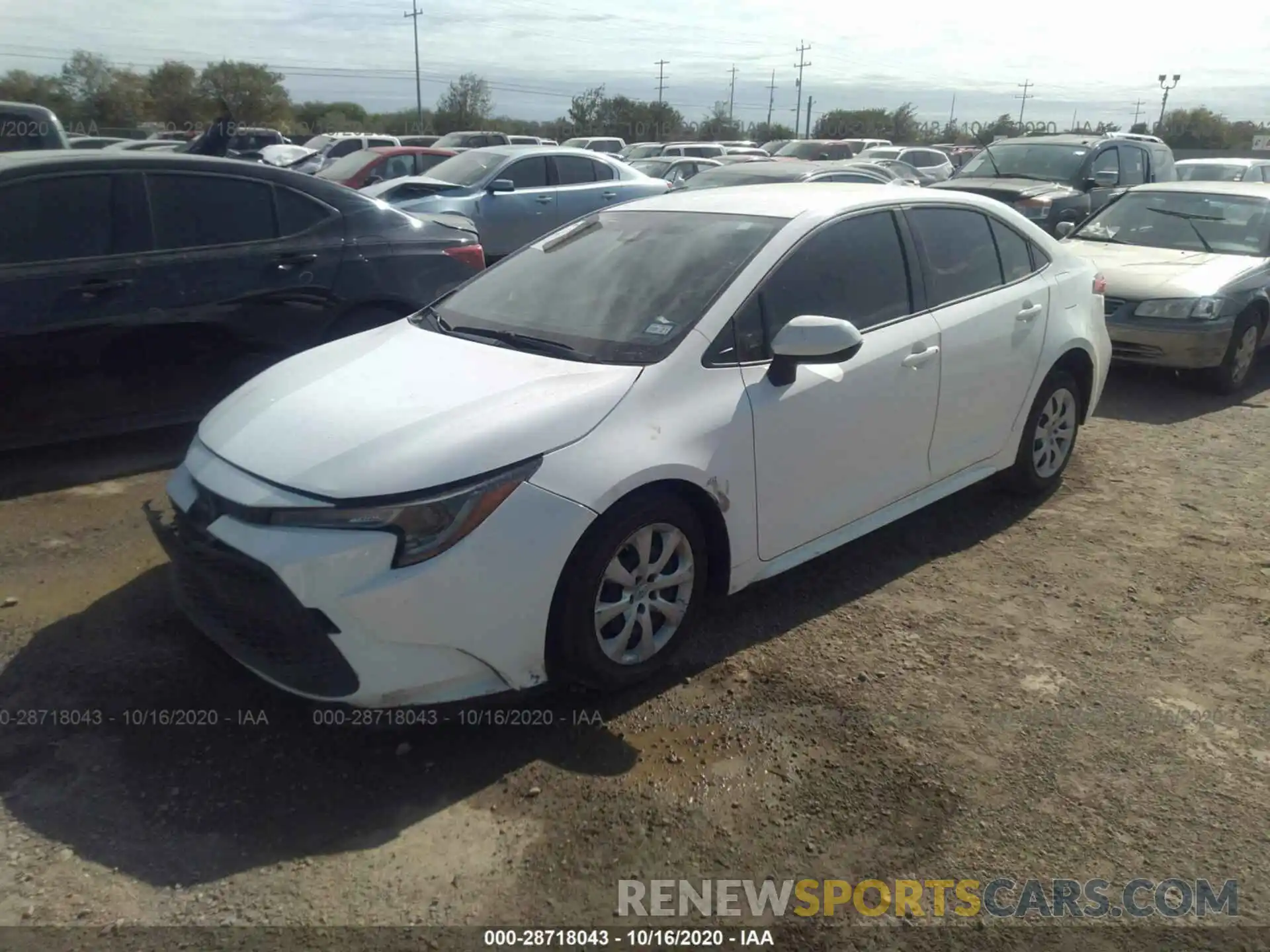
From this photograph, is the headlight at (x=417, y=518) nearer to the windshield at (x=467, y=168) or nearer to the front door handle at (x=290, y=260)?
the front door handle at (x=290, y=260)

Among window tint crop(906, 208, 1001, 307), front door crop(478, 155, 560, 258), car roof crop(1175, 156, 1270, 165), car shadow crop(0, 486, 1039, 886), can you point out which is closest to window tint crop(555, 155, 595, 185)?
front door crop(478, 155, 560, 258)

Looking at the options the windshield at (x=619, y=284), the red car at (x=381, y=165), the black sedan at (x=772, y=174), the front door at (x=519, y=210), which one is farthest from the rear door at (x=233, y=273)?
the red car at (x=381, y=165)

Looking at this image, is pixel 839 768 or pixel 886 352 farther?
pixel 886 352

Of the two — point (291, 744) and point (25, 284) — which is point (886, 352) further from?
point (25, 284)

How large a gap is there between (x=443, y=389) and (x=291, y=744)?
4.01 ft

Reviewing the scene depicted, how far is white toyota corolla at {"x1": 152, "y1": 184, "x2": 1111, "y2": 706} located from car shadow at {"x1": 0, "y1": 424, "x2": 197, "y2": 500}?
201cm

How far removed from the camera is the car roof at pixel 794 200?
13.3ft

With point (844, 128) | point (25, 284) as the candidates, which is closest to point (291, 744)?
point (25, 284)

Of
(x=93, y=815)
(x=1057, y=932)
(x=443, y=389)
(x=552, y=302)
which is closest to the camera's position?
(x=1057, y=932)

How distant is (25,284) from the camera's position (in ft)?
16.0

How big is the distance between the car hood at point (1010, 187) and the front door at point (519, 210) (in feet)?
16.3

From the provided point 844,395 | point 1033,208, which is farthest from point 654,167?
point 844,395

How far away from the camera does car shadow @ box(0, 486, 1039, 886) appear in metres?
2.74

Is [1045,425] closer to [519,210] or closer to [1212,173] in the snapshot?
[519,210]
